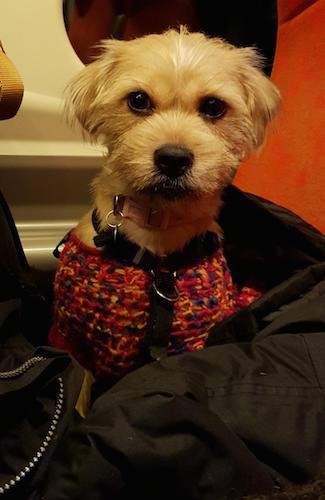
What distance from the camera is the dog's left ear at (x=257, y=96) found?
41.0 inches

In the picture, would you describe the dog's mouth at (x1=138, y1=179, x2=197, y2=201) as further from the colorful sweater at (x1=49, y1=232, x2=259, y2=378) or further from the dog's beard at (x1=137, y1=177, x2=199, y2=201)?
the colorful sweater at (x1=49, y1=232, x2=259, y2=378)

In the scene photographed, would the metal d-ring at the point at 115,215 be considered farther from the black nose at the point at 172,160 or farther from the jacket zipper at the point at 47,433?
the jacket zipper at the point at 47,433

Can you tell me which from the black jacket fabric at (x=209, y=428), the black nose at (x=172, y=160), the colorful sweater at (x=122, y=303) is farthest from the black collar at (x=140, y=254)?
the black jacket fabric at (x=209, y=428)

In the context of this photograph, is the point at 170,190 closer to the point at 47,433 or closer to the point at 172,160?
the point at 172,160

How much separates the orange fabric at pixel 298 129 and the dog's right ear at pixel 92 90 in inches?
13.2

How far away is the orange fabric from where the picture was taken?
3.65ft

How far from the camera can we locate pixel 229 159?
3.16 feet

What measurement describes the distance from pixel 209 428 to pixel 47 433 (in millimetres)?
200

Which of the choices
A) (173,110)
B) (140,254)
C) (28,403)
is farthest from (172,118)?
(28,403)

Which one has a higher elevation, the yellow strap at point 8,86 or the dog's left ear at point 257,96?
the yellow strap at point 8,86

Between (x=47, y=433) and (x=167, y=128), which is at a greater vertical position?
(x=167, y=128)

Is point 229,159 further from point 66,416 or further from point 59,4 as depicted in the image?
point 59,4

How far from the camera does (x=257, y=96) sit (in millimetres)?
1042

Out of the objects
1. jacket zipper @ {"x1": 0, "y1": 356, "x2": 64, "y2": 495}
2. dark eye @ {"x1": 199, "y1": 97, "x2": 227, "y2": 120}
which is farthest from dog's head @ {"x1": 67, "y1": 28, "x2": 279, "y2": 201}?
jacket zipper @ {"x1": 0, "y1": 356, "x2": 64, "y2": 495}
